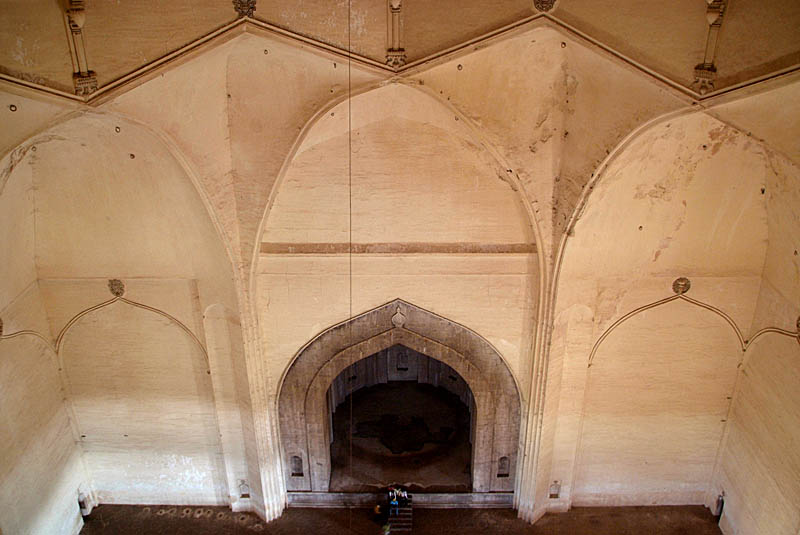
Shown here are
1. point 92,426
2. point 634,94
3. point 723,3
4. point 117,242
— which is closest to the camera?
point 723,3

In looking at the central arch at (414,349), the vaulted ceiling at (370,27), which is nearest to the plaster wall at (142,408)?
the central arch at (414,349)

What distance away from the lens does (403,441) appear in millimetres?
9930

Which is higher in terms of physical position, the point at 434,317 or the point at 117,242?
the point at 117,242

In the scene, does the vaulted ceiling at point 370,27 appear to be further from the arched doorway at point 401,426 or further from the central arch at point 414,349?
the arched doorway at point 401,426

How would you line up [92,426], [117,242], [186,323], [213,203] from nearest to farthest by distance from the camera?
[213,203] → [117,242] → [186,323] → [92,426]

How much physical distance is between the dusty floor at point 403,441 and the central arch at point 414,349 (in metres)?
0.57

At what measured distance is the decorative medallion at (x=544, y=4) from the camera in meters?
5.39

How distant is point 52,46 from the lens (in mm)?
5246

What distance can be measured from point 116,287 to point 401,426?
5005 mm

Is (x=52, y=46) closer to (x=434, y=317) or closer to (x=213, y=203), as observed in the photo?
(x=213, y=203)

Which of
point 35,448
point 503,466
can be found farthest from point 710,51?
point 35,448

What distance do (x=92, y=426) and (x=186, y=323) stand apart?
6.71 ft

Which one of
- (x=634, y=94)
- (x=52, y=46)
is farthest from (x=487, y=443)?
(x=52, y=46)

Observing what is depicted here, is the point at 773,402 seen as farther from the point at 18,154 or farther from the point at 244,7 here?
the point at 18,154
